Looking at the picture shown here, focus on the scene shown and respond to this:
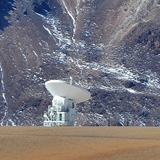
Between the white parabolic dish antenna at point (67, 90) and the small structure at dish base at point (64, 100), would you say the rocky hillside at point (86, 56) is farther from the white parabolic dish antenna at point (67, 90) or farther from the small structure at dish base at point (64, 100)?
the white parabolic dish antenna at point (67, 90)

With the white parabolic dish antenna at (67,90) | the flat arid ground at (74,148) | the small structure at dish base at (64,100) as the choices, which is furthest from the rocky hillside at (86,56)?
the flat arid ground at (74,148)

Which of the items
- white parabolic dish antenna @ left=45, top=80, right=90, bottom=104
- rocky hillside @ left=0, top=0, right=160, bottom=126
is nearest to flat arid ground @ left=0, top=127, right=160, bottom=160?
white parabolic dish antenna @ left=45, top=80, right=90, bottom=104

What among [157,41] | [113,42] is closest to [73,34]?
[113,42]

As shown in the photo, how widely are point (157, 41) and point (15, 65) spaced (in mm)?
36384

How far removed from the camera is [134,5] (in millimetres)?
160375

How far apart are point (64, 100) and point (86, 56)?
64573 mm

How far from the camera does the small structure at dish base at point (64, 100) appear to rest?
246ft

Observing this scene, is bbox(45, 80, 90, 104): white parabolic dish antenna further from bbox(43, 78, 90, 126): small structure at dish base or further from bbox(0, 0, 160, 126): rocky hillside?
bbox(0, 0, 160, 126): rocky hillside

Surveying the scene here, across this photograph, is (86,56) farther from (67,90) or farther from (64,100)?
(67,90)

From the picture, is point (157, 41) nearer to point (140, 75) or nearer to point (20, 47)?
point (140, 75)

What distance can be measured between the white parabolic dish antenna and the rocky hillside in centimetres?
3235

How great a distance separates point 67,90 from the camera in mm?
75750

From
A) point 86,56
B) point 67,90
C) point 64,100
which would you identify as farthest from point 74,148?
point 86,56

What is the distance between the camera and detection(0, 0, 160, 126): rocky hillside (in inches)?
4872
